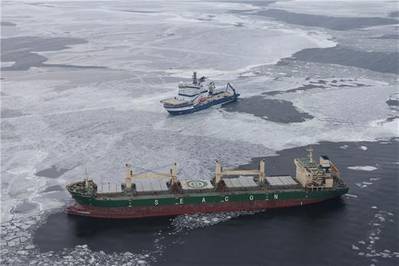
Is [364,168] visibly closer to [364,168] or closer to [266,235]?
[364,168]

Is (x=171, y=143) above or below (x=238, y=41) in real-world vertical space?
below

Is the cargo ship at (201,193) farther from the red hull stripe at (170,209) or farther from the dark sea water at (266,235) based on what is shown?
the dark sea water at (266,235)

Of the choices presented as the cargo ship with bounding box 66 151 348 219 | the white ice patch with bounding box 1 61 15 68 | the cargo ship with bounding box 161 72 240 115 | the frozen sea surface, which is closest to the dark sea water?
the frozen sea surface

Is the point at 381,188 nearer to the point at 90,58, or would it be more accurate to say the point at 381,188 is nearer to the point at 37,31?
the point at 90,58

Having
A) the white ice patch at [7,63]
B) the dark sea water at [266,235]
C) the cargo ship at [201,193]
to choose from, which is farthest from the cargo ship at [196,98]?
the white ice patch at [7,63]

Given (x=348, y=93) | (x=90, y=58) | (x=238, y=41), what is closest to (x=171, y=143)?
(x=348, y=93)

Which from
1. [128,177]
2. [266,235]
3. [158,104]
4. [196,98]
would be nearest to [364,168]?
[266,235]
